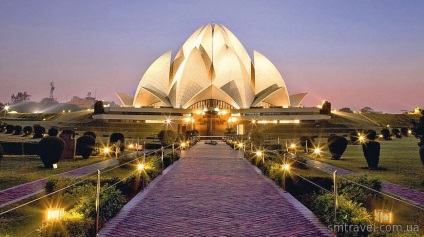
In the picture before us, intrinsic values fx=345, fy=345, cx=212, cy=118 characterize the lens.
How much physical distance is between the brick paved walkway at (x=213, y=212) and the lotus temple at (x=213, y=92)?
4806cm

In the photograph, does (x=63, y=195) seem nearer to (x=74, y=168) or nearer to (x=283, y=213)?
(x=283, y=213)

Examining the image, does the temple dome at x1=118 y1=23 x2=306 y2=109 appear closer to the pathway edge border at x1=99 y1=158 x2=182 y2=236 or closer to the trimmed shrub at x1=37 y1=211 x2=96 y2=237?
the pathway edge border at x1=99 y1=158 x2=182 y2=236

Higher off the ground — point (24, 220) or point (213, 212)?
point (213, 212)

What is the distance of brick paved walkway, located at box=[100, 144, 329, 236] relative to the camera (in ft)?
18.6

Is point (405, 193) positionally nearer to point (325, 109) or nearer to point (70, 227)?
point (70, 227)

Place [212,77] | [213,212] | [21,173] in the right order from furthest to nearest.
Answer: [212,77] → [21,173] → [213,212]

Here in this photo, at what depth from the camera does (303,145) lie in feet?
90.5

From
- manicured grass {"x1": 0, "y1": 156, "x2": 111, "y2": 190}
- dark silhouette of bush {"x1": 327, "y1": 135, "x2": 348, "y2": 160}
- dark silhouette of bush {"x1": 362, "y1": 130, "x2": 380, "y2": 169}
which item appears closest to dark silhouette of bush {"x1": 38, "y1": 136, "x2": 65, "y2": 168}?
manicured grass {"x1": 0, "y1": 156, "x2": 111, "y2": 190}

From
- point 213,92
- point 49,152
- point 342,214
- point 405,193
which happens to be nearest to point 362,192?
point 342,214

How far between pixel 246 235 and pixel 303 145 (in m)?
23.2

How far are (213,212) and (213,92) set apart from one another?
53.4 meters

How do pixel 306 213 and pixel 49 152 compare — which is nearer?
pixel 306 213

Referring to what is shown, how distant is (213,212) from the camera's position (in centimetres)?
688

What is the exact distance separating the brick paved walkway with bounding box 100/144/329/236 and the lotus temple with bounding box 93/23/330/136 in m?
48.1
